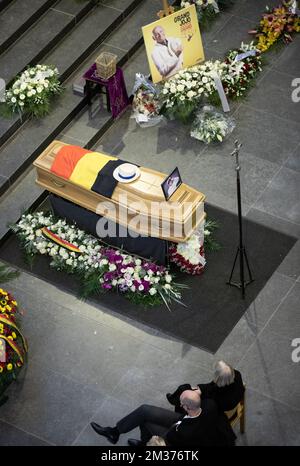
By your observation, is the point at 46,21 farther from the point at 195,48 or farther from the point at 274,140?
the point at 274,140

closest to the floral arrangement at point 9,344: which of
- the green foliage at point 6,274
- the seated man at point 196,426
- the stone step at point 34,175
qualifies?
the green foliage at point 6,274

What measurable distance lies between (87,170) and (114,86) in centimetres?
179

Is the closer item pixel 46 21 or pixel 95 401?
pixel 95 401

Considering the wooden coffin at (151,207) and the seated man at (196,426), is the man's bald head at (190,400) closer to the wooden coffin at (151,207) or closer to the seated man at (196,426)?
the seated man at (196,426)

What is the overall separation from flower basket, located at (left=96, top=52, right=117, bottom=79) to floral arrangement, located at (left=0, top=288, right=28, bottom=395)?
293cm

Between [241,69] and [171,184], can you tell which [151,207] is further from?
[241,69]

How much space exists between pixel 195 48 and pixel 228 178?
1.70 meters

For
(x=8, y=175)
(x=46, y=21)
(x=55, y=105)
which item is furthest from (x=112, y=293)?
(x=46, y=21)

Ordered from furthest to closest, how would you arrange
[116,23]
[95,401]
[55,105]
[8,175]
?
[116,23] → [55,105] → [8,175] → [95,401]

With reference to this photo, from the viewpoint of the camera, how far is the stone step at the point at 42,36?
448 inches

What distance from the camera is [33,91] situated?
Result: 36.2 ft

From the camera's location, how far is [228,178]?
1078 cm

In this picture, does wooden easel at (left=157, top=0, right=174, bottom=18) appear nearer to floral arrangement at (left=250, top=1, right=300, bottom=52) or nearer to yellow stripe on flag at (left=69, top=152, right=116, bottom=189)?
floral arrangement at (left=250, top=1, right=300, bottom=52)
